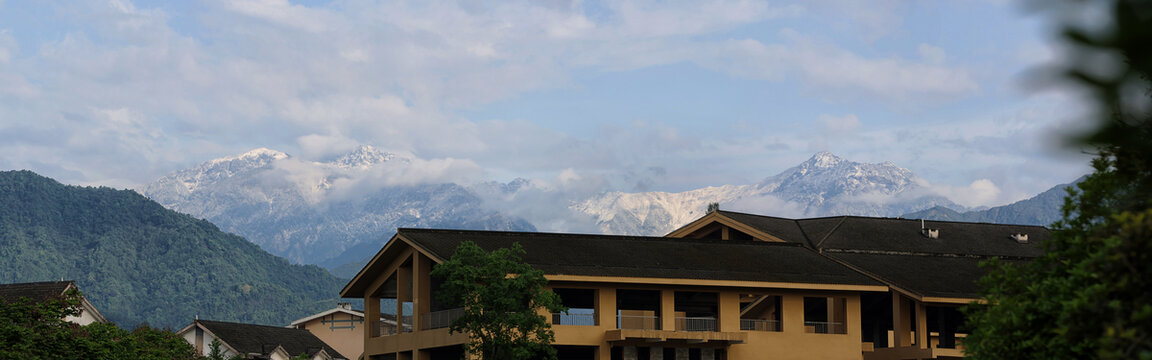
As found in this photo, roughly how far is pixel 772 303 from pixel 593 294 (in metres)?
10.2

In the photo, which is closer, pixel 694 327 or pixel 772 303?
pixel 694 327

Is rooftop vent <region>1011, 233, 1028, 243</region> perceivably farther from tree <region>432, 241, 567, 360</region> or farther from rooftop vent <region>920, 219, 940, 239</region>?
tree <region>432, 241, 567, 360</region>

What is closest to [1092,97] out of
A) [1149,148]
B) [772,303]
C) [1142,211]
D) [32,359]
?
[1149,148]

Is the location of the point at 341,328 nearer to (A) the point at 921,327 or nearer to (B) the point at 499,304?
(A) the point at 921,327

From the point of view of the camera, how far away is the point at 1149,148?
1814cm

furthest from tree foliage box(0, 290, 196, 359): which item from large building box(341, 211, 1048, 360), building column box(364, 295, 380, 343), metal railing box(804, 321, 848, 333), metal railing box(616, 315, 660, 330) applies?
metal railing box(804, 321, 848, 333)

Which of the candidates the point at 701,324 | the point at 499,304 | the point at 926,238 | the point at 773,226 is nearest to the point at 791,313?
the point at 701,324

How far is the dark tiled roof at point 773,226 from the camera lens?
65.2 m

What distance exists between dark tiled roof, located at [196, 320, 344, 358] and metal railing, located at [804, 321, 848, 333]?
141 ft

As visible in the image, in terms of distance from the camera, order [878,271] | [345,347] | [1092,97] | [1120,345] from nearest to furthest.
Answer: [1092,97]
[1120,345]
[878,271]
[345,347]

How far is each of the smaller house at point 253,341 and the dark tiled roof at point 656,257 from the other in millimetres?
35322

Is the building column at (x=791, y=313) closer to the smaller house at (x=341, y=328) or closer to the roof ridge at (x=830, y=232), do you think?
the roof ridge at (x=830, y=232)

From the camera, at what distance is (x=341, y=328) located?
117750 millimetres

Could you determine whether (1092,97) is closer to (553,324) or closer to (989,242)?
(553,324)
